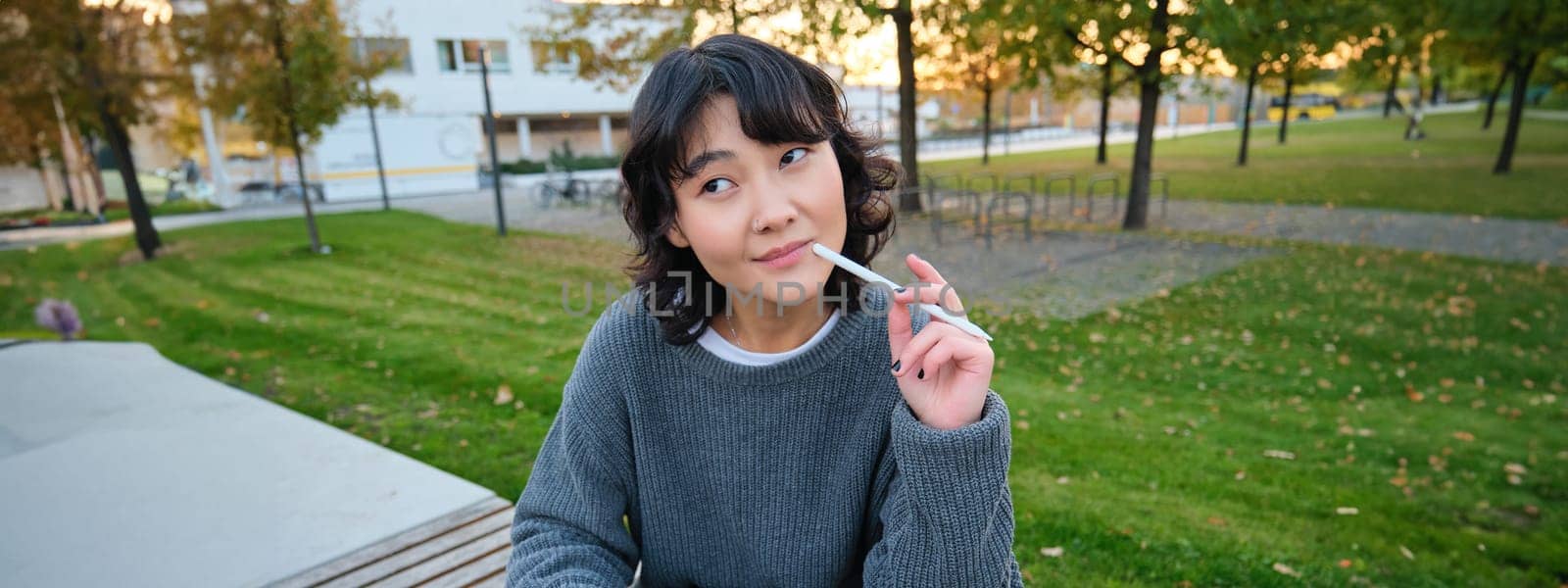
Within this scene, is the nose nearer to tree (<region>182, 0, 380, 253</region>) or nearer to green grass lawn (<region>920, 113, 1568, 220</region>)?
tree (<region>182, 0, 380, 253</region>)

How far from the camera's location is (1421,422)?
4.73 metres

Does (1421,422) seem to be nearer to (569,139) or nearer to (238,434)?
(238,434)

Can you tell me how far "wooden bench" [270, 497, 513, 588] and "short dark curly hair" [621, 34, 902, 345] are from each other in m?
1.02

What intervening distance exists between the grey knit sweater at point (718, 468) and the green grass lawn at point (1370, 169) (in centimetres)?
1459

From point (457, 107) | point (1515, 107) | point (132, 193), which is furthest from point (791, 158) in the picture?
point (457, 107)

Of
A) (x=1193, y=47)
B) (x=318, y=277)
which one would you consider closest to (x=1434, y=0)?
(x=1193, y=47)

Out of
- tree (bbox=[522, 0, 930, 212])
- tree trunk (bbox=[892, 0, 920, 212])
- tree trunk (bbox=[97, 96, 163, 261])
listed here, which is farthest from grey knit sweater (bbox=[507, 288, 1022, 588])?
tree trunk (bbox=[97, 96, 163, 261])

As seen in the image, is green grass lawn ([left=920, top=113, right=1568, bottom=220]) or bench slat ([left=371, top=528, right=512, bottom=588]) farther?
green grass lawn ([left=920, top=113, right=1568, bottom=220])

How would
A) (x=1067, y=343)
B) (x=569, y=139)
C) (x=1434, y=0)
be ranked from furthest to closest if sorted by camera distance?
(x=569, y=139)
(x=1434, y=0)
(x=1067, y=343)

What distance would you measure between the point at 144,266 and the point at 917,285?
13.5 metres

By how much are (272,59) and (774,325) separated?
12657 mm

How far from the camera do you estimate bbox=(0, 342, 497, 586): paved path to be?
267cm

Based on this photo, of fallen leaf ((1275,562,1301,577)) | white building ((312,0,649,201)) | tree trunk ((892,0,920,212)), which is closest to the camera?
fallen leaf ((1275,562,1301,577))

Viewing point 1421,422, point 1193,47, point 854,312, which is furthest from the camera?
point 1193,47
